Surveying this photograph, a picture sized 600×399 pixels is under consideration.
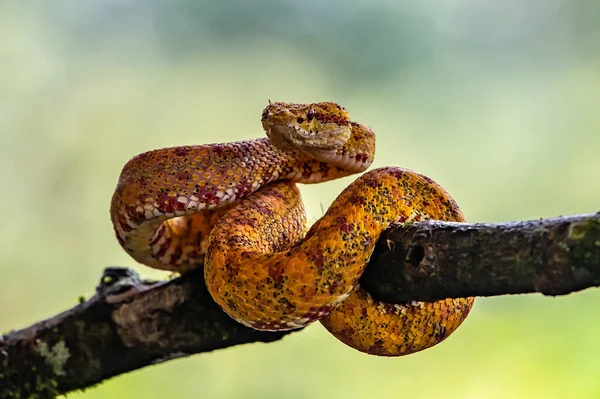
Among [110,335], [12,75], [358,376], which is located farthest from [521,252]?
[12,75]

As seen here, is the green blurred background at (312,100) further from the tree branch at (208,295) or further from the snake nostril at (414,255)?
the snake nostril at (414,255)

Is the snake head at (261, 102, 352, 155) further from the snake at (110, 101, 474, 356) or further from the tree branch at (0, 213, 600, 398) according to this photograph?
the tree branch at (0, 213, 600, 398)

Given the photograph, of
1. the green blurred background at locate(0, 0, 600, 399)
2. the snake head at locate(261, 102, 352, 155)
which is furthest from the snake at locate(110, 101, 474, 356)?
the green blurred background at locate(0, 0, 600, 399)

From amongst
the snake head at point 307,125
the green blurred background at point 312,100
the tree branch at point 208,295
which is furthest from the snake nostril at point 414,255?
the green blurred background at point 312,100

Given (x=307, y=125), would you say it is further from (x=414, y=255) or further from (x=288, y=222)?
(x=414, y=255)

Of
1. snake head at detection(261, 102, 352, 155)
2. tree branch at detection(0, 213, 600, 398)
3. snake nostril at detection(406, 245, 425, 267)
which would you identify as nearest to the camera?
tree branch at detection(0, 213, 600, 398)
